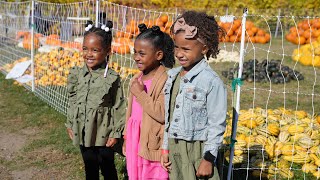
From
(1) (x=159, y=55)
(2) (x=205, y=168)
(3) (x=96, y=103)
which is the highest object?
(1) (x=159, y=55)

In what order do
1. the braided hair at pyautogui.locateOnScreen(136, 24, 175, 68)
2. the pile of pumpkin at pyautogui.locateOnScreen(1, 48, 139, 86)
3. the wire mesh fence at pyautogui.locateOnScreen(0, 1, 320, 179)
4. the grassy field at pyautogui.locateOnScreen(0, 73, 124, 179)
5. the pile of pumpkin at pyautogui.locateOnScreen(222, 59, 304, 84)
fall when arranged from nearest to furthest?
the braided hair at pyautogui.locateOnScreen(136, 24, 175, 68), the wire mesh fence at pyautogui.locateOnScreen(0, 1, 320, 179), the grassy field at pyautogui.locateOnScreen(0, 73, 124, 179), the pile of pumpkin at pyautogui.locateOnScreen(1, 48, 139, 86), the pile of pumpkin at pyautogui.locateOnScreen(222, 59, 304, 84)

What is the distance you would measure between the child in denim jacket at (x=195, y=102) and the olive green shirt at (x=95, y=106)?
886 millimetres

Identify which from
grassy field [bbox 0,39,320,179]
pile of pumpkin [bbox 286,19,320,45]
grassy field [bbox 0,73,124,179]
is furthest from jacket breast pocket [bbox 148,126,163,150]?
pile of pumpkin [bbox 286,19,320,45]

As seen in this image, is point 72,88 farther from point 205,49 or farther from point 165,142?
point 205,49

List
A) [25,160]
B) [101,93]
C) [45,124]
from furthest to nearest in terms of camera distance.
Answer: [45,124], [25,160], [101,93]

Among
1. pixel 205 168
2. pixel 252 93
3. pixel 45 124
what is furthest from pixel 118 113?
pixel 252 93

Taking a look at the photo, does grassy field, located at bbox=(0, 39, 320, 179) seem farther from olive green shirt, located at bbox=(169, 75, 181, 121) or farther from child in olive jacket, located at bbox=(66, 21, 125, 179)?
olive green shirt, located at bbox=(169, 75, 181, 121)

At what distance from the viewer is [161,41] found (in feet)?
10.7

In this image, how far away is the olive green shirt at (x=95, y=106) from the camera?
3.72 m

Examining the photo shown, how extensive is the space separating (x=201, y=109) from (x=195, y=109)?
4 centimetres

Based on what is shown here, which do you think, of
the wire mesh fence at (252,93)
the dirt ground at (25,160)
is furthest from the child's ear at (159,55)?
the dirt ground at (25,160)

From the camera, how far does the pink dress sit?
3.28 meters

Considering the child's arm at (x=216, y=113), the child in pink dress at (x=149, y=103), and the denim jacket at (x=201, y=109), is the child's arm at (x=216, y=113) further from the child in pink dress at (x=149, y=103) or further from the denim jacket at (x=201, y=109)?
the child in pink dress at (x=149, y=103)

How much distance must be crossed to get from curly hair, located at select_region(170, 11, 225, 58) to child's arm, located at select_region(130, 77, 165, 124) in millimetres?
591
